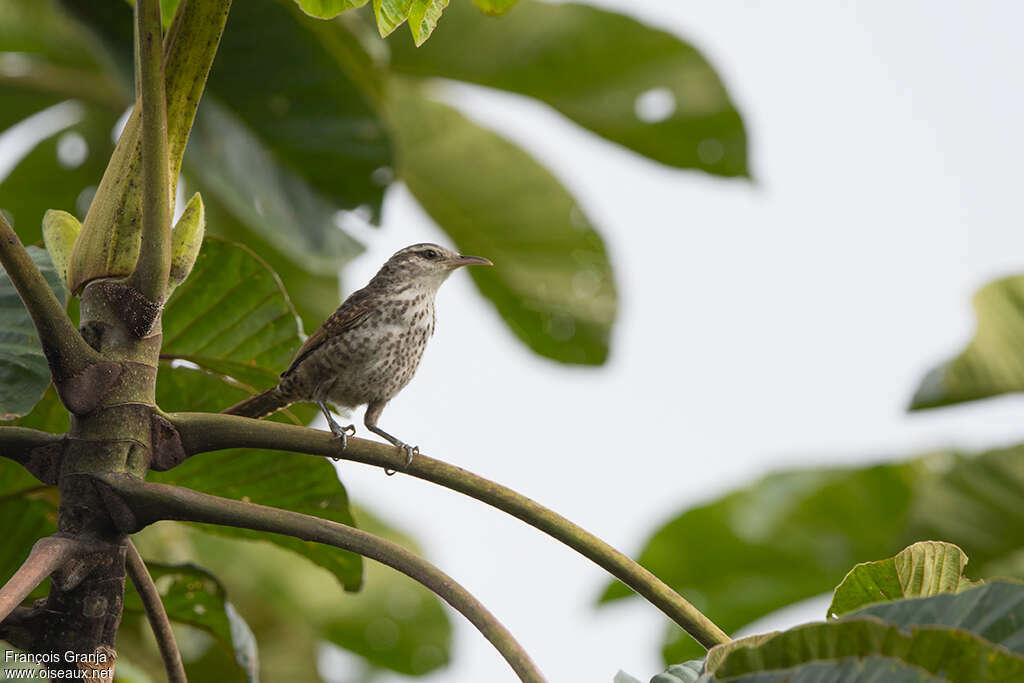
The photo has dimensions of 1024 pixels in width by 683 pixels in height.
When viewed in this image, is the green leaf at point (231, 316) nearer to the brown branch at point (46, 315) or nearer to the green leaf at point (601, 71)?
the brown branch at point (46, 315)

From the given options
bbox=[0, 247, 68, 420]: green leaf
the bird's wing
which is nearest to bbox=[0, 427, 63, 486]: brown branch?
bbox=[0, 247, 68, 420]: green leaf

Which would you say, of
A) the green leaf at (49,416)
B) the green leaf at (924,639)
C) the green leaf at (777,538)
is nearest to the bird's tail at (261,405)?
the green leaf at (49,416)

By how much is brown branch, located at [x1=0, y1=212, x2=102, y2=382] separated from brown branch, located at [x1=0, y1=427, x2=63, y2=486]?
0.09 m

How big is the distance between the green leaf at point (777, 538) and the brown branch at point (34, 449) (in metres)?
4.02

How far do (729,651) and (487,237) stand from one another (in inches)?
129

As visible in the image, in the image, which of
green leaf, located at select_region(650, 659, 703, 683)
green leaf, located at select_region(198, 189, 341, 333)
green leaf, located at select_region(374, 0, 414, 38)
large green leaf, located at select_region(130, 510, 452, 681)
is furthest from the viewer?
large green leaf, located at select_region(130, 510, 452, 681)

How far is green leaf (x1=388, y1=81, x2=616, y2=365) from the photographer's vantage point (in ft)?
15.1

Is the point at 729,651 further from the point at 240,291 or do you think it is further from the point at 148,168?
the point at 240,291

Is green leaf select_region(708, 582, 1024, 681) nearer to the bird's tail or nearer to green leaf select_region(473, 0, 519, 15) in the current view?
green leaf select_region(473, 0, 519, 15)

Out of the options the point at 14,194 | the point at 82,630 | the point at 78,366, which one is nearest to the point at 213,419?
the point at 78,366

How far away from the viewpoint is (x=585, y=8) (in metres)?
4.64

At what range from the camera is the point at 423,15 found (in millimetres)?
1887

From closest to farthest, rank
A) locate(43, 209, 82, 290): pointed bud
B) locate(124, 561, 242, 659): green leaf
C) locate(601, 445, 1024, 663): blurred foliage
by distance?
locate(43, 209, 82, 290): pointed bud, locate(124, 561, 242, 659): green leaf, locate(601, 445, 1024, 663): blurred foliage

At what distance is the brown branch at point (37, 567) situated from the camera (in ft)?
4.84
